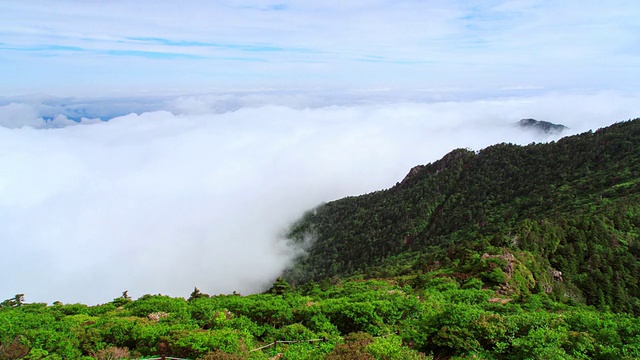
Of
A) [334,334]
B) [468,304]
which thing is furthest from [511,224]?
[334,334]

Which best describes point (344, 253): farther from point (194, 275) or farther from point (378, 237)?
point (194, 275)

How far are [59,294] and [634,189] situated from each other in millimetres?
209434

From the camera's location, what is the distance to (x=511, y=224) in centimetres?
6544

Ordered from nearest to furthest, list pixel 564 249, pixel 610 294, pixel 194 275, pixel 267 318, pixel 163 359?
pixel 163 359 < pixel 267 318 < pixel 610 294 < pixel 564 249 < pixel 194 275

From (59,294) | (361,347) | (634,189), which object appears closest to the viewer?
(361,347)

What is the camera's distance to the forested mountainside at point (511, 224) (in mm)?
38875

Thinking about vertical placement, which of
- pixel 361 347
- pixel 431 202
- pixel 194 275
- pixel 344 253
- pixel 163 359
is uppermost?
pixel 361 347

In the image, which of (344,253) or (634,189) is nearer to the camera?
(634,189)

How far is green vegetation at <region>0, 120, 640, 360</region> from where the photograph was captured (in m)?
18.0

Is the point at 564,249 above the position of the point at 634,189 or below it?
below

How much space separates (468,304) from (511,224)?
4542cm

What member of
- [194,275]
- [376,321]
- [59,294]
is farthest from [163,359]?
[59,294]

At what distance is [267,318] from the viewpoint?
A: 26.9 m

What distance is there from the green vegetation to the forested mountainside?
239 millimetres
